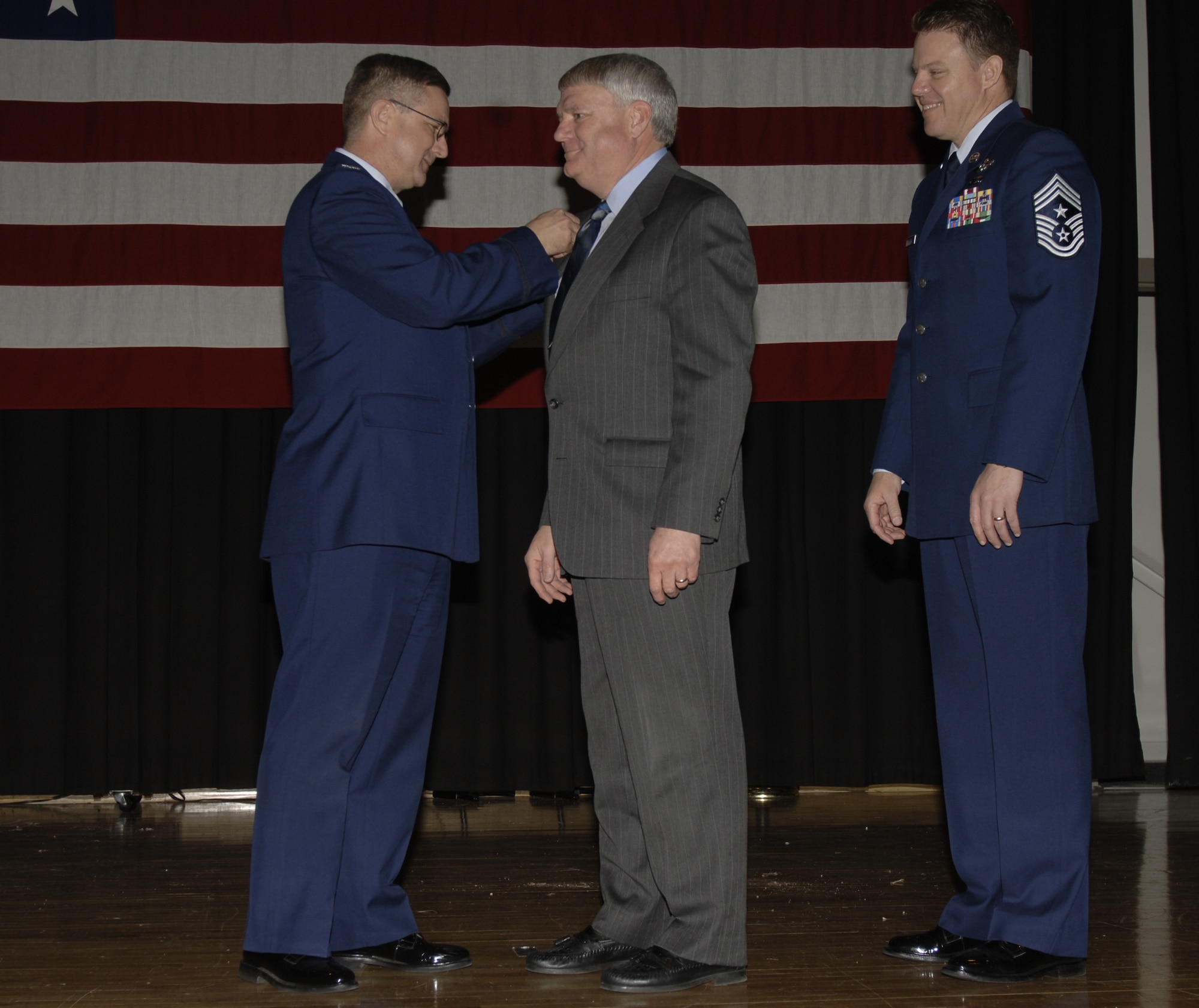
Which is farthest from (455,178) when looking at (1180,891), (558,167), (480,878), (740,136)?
(1180,891)

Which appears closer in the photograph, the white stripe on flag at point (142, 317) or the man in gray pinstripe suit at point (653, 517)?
the man in gray pinstripe suit at point (653, 517)

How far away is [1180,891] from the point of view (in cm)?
260

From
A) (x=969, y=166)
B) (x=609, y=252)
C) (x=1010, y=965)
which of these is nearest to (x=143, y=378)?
(x=609, y=252)

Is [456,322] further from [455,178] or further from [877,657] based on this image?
[877,657]

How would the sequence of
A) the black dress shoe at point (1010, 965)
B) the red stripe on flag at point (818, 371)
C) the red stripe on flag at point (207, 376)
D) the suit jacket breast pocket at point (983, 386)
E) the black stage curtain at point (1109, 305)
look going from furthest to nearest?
1. the black stage curtain at point (1109, 305)
2. the red stripe on flag at point (818, 371)
3. the red stripe on flag at point (207, 376)
4. the suit jacket breast pocket at point (983, 386)
5. the black dress shoe at point (1010, 965)

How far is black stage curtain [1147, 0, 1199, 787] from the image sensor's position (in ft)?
14.5

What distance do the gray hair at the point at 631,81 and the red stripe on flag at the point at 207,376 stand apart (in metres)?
1.97

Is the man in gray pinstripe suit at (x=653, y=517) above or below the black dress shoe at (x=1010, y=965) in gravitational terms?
above

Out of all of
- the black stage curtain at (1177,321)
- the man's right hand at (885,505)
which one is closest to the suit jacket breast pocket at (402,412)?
the man's right hand at (885,505)

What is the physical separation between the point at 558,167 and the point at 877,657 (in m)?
2.10

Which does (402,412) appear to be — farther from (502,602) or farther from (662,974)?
(502,602)

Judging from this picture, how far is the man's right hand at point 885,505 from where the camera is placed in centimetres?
232

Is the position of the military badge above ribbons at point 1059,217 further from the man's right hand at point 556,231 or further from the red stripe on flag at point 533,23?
the red stripe on flag at point 533,23

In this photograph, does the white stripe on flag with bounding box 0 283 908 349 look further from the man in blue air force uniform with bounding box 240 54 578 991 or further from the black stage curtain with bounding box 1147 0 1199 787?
the man in blue air force uniform with bounding box 240 54 578 991
